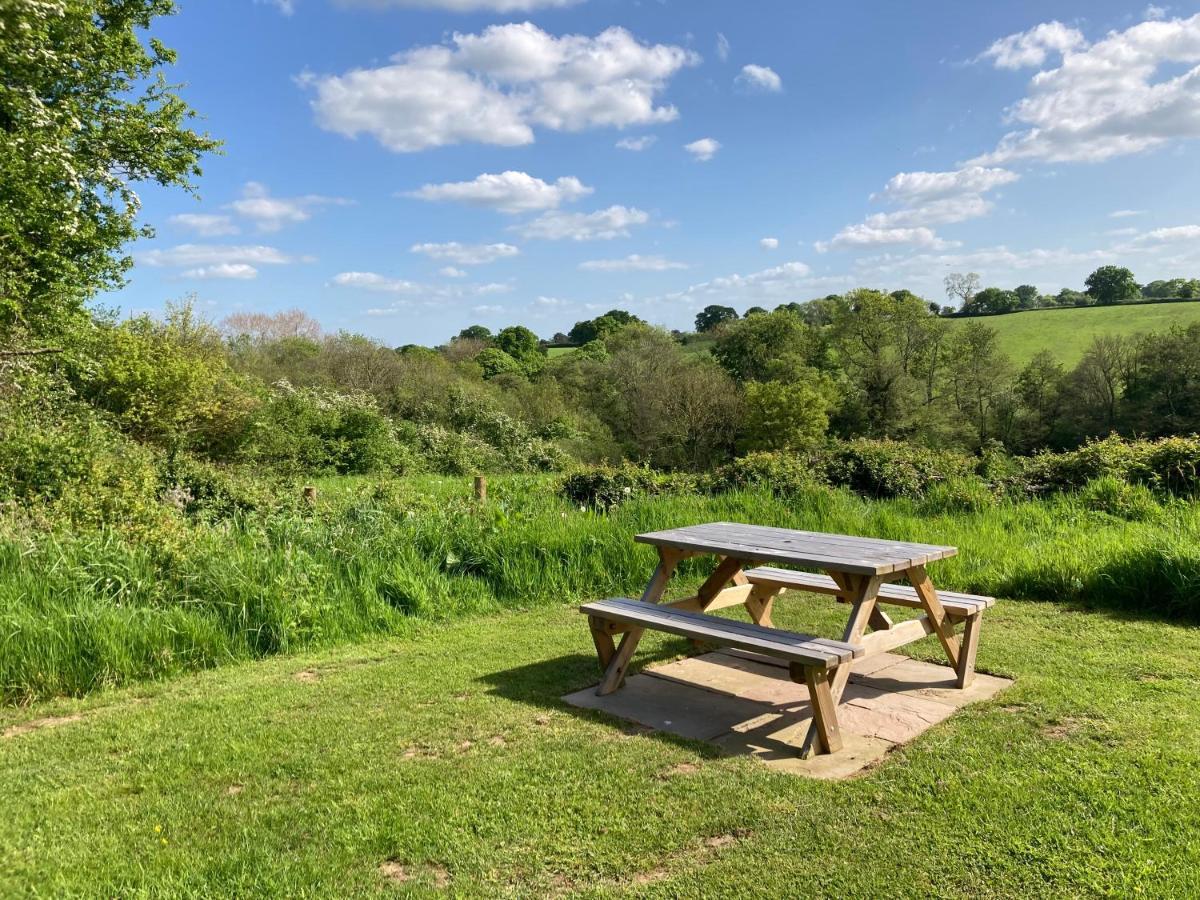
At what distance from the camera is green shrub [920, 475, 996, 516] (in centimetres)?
924

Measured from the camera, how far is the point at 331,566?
6648 mm

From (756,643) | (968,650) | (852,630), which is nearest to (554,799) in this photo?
(756,643)

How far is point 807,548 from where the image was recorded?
14.5ft

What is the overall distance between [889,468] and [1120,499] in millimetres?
2717

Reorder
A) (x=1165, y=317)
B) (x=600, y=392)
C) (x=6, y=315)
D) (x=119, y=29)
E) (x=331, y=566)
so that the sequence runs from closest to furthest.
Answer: (x=331, y=566)
(x=6, y=315)
(x=119, y=29)
(x=600, y=392)
(x=1165, y=317)

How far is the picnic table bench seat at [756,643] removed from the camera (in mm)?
3639

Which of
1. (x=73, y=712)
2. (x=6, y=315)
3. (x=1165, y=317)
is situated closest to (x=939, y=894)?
(x=73, y=712)

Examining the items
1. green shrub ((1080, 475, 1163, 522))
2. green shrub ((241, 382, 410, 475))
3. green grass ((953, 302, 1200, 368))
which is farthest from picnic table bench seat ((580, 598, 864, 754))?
green grass ((953, 302, 1200, 368))

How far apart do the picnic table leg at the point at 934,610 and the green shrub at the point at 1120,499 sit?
495cm

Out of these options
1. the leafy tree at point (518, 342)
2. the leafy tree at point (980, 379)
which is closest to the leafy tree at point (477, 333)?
the leafy tree at point (518, 342)

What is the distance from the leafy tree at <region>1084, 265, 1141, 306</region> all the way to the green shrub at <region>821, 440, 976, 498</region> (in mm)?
53726

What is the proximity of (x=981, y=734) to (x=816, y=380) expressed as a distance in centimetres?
4051

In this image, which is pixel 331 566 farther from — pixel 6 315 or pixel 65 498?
pixel 6 315

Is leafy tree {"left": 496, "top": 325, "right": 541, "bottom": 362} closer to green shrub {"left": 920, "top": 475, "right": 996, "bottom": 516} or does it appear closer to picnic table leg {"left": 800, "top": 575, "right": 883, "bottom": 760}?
green shrub {"left": 920, "top": 475, "right": 996, "bottom": 516}
